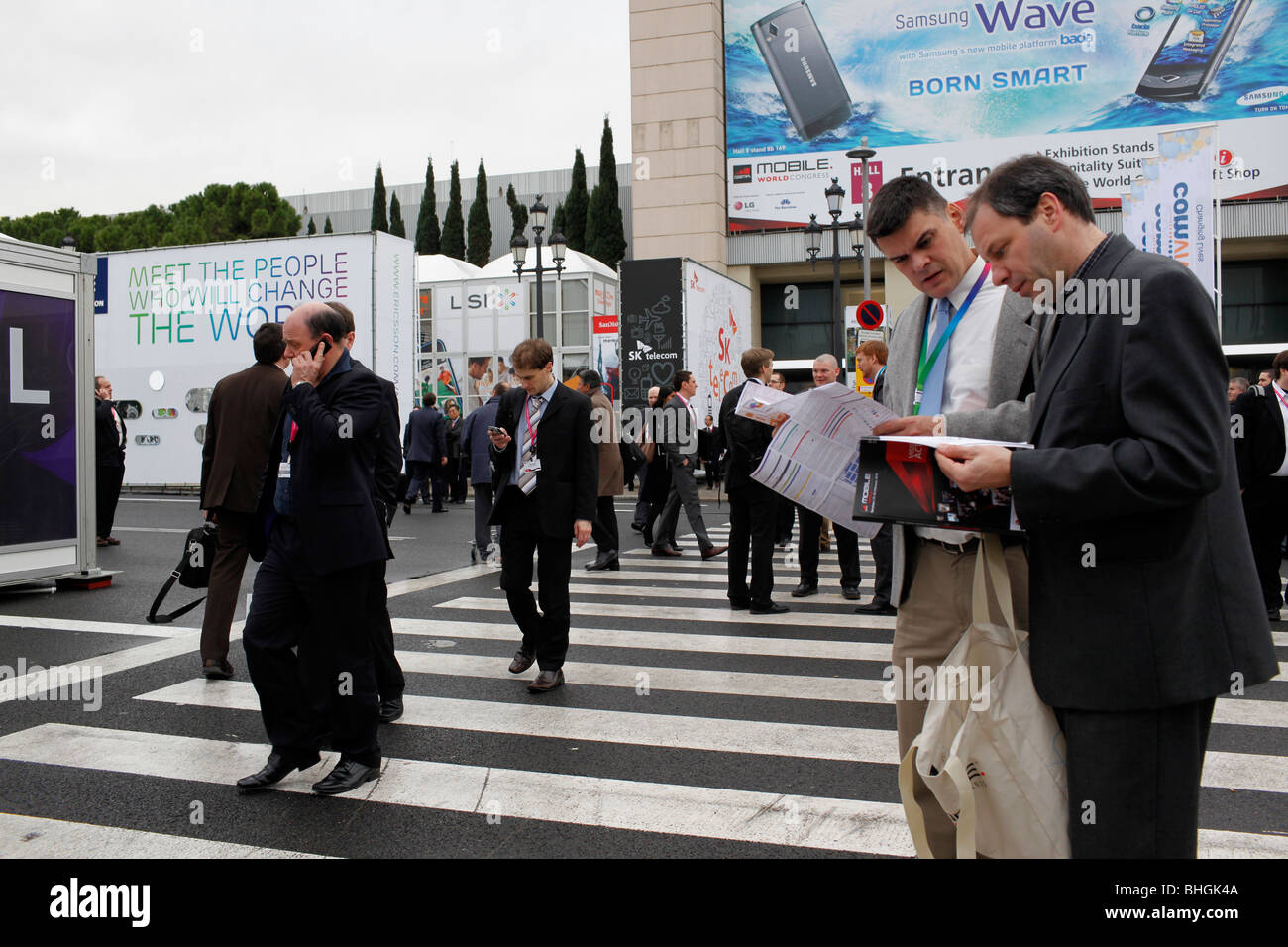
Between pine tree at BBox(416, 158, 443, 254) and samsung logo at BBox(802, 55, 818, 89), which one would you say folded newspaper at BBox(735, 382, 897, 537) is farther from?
pine tree at BBox(416, 158, 443, 254)

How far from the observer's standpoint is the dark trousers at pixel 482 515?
1144cm

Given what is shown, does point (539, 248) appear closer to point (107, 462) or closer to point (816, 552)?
point (107, 462)

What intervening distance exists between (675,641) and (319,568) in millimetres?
3650

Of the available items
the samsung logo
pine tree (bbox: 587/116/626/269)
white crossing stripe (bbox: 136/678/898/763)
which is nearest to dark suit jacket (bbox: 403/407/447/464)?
white crossing stripe (bbox: 136/678/898/763)

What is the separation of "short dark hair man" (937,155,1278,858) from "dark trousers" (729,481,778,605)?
6.41m

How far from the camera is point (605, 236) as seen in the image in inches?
2125

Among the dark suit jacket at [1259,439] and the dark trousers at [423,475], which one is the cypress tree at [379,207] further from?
the dark suit jacket at [1259,439]

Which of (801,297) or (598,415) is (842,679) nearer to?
(598,415)

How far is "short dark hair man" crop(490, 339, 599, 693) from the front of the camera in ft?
20.3

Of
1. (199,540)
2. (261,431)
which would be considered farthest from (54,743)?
(261,431)

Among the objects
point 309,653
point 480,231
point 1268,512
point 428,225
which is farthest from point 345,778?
point 428,225

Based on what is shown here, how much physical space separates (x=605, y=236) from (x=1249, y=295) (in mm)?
30188

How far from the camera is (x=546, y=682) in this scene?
19.9 ft
